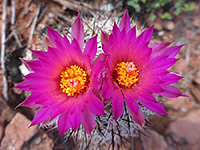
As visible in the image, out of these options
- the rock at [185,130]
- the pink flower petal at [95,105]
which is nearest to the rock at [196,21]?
the rock at [185,130]

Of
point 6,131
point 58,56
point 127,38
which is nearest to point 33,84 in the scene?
point 58,56

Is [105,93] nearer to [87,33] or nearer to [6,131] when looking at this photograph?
[87,33]

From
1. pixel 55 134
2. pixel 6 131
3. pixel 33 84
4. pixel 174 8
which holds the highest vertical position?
pixel 174 8

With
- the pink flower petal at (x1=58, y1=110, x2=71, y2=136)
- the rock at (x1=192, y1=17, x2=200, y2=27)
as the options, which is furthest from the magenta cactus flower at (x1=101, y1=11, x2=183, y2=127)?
the rock at (x1=192, y1=17, x2=200, y2=27)

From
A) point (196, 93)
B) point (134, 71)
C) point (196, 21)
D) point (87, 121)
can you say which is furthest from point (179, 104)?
point (87, 121)

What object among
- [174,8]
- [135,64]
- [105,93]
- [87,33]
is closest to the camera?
[105,93]
